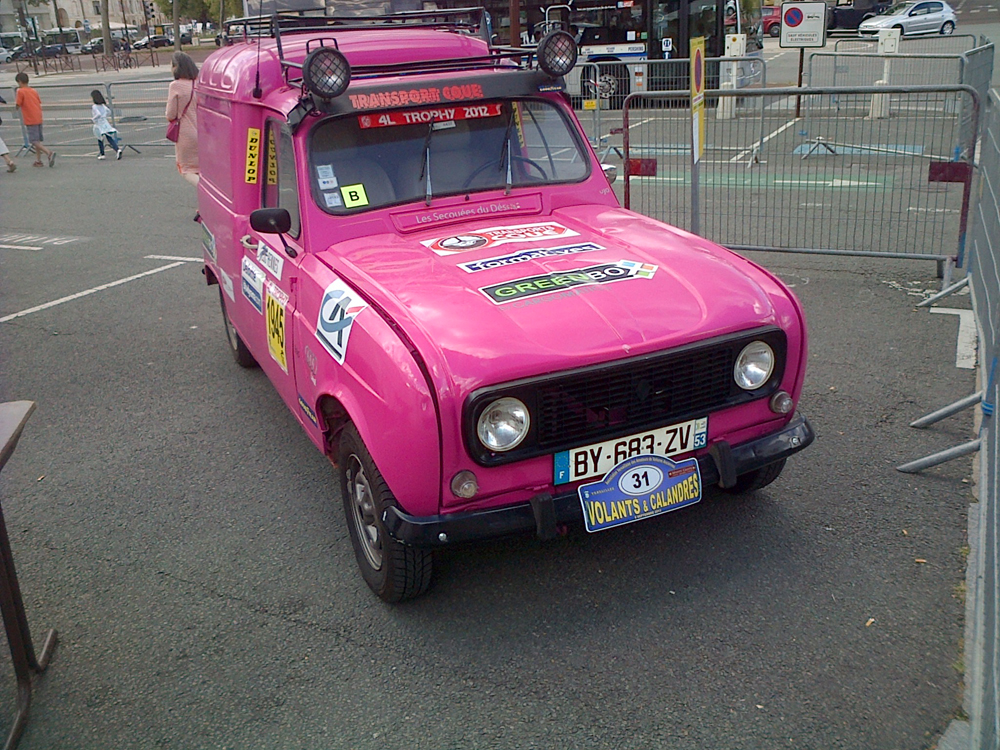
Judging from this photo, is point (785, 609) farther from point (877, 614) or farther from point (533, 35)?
point (533, 35)

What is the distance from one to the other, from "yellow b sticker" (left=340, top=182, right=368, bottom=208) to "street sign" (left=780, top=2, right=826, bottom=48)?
45.9 feet

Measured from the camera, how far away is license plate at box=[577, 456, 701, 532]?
3375 millimetres

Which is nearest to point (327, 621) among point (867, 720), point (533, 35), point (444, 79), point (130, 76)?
point (867, 720)

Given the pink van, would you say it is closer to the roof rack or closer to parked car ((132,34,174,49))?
the roof rack

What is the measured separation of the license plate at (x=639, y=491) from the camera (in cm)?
338

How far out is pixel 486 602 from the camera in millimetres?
3709

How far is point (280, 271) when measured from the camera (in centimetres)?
446

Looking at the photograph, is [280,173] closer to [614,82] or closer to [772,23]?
[614,82]

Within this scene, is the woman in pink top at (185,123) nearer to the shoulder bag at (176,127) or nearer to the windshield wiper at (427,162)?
the shoulder bag at (176,127)

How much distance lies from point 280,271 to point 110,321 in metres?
3.99

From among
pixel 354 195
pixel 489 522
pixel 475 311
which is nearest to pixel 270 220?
pixel 354 195

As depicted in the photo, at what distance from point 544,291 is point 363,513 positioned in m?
1.21

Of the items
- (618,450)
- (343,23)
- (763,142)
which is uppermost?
(343,23)

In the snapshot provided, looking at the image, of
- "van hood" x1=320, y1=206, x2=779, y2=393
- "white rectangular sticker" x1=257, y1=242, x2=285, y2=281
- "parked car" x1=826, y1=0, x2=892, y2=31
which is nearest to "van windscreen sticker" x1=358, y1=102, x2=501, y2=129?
"van hood" x1=320, y1=206, x2=779, y2=393
